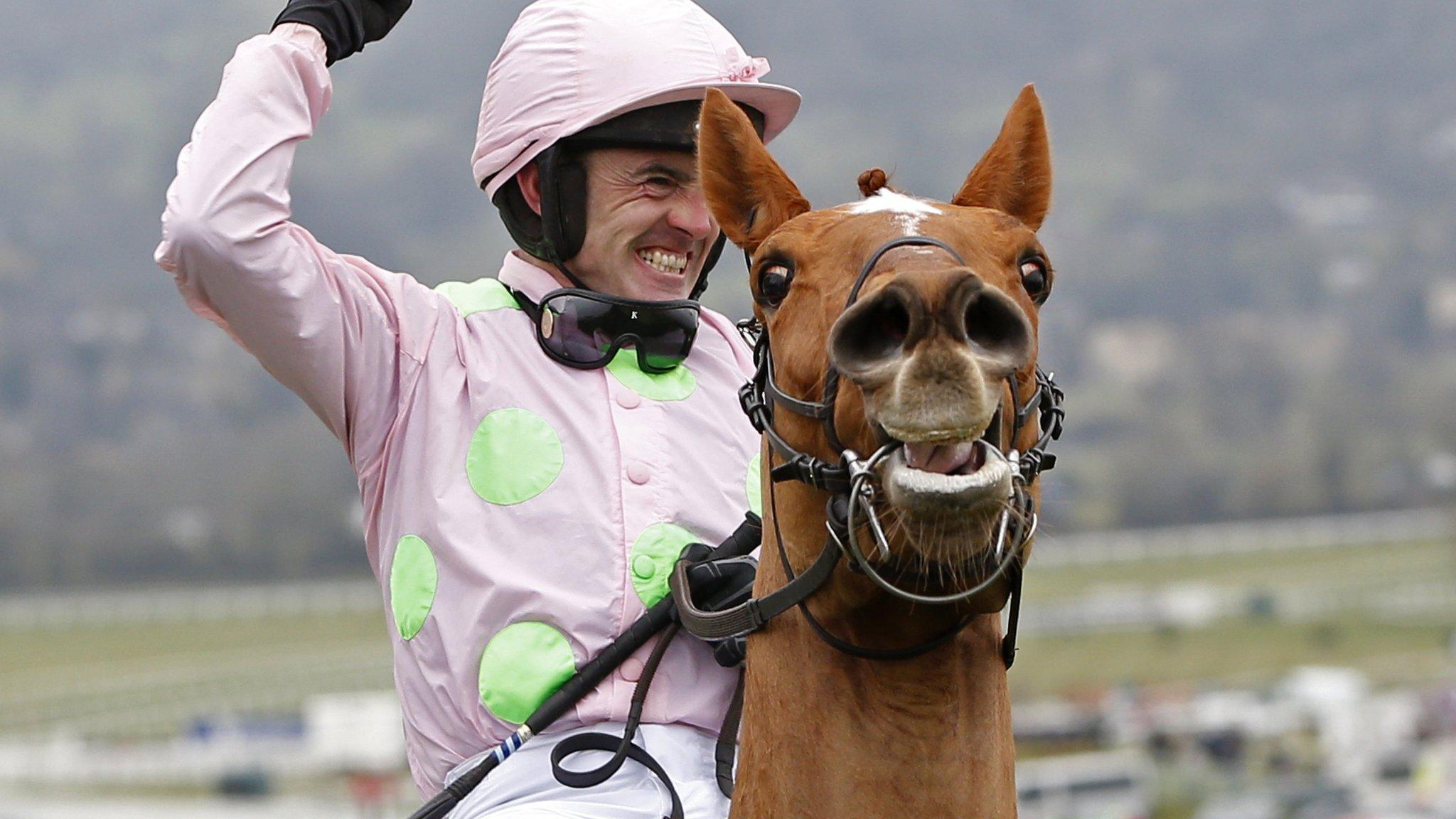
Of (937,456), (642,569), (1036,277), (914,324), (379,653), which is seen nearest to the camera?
(914,324)

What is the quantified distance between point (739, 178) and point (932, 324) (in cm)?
96

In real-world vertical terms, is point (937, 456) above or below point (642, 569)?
above

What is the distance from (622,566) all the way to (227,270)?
1.18m

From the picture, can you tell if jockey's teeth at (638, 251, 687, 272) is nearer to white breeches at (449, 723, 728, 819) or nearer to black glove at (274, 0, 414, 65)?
black glove at (274, 0, 414, 65)

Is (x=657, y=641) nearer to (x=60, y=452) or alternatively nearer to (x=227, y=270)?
(x=227, y=270)

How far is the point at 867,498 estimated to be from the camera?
350 cm

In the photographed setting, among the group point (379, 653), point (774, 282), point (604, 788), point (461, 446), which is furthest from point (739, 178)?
point (379, 653)

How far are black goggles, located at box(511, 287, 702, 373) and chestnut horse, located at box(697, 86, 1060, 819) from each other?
1.03 m

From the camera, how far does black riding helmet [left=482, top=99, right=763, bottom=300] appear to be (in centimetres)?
509

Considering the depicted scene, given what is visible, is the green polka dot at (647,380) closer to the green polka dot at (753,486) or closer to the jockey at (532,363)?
the jockey at (532,363)

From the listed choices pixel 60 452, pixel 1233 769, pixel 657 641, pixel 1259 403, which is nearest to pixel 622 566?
pixel 657 641

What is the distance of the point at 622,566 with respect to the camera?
4773 mm

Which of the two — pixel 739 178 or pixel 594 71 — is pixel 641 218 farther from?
pixel 739 178

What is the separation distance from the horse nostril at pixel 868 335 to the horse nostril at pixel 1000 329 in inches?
4.7
